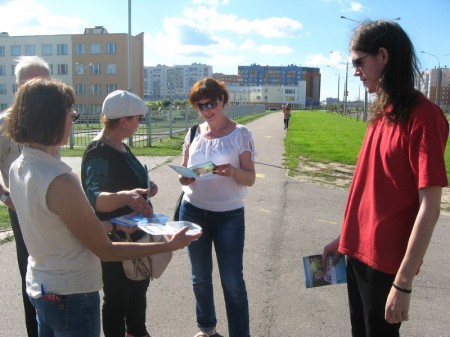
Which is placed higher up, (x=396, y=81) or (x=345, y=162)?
(x=396, y=81)

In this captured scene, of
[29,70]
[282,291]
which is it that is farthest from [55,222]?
[282,291]

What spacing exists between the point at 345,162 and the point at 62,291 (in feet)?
40.5

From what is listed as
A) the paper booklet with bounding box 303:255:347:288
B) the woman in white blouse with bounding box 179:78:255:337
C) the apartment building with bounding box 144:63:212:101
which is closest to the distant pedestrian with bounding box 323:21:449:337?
the paper booklet with bounding box 303:255:347:288

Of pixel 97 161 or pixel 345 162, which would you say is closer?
pixel 97 161

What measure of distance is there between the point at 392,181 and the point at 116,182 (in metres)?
1.64

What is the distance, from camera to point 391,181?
6.39 ft

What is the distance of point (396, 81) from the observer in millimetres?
1948

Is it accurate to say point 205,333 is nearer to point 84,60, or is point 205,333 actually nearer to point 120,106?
point 120,106

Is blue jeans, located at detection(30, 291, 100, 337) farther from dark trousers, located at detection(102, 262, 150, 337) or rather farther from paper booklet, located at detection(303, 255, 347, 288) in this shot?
paper booklet, located at detection(303, 255, 347, 288)

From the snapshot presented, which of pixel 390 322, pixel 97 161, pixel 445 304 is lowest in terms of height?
pixel 445 304

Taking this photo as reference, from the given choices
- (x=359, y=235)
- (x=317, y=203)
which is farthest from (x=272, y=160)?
(x=359, y=235)

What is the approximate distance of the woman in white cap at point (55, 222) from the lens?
1.82 meters

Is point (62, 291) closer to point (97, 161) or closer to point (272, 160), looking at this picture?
point (97, 161)

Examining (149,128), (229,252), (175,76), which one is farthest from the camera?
(175,76)
